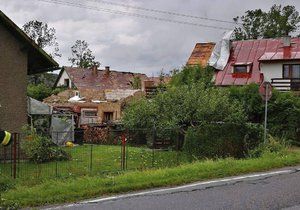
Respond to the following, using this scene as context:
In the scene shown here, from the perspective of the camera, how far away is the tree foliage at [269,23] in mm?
57031

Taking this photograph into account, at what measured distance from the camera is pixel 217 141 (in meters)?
17.8

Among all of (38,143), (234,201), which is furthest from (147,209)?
(38,143)

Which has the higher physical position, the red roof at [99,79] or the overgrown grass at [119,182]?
the red roof at [99,79]

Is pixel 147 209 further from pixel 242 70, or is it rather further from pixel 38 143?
pixel 242 70

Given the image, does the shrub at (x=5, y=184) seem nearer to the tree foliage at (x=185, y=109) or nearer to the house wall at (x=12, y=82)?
the house wall at (x=12, y=82)

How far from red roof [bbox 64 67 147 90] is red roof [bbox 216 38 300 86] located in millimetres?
25912

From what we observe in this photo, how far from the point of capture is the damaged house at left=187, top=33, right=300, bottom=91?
34.2m

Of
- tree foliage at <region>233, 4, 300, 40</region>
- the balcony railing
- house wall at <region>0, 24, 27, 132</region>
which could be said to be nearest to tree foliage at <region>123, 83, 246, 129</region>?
house wall at <region>0, 24, 27, 132</region>

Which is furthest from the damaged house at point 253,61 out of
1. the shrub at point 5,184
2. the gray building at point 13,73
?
the shrub at point 5,184

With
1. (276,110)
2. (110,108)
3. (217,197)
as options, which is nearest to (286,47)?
(276,110)

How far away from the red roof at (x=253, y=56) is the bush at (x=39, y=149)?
20.3 meters

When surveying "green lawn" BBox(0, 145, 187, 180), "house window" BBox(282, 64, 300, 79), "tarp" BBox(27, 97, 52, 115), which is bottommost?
"green lawn" BBox(0, 145, 187, 180)

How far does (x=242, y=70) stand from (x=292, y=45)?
13.4 feet

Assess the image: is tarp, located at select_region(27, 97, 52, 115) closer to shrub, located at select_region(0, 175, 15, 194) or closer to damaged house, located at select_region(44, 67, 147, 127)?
damaged house, located at select_region(44, 67, 147, 127)
